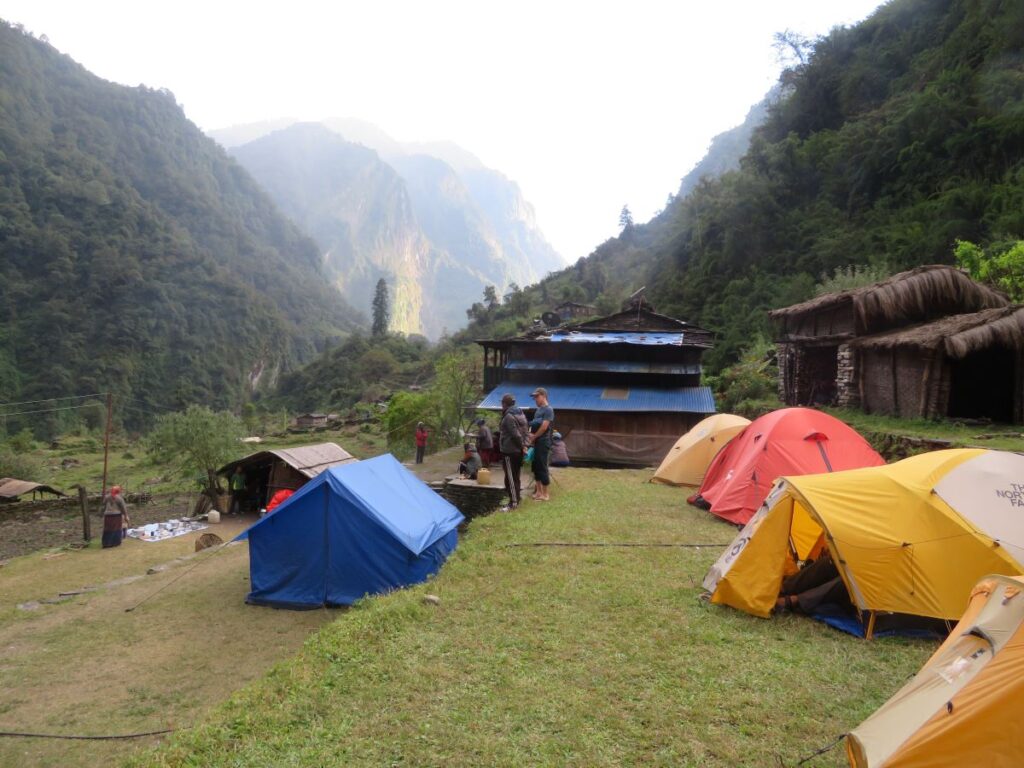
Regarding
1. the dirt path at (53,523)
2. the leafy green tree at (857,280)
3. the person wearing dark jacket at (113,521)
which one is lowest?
the dirt path at (53,523)

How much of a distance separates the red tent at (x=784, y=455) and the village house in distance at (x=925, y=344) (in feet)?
17.0

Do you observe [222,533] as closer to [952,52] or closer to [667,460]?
[667,460]

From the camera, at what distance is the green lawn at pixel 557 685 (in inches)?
142

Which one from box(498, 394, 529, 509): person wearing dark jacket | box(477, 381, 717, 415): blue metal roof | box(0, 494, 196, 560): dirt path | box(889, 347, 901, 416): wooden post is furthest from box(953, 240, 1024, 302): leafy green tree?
box(0, 494, 196, 560): dirt path

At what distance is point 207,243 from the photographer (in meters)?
105

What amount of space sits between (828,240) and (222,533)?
32.8 metres

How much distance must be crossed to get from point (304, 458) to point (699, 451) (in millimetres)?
12479

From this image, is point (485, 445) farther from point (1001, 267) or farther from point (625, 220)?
point (625, 220)

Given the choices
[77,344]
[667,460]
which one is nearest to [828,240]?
[667,460]

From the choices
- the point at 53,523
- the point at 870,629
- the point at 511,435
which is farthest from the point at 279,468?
the point at 870,629

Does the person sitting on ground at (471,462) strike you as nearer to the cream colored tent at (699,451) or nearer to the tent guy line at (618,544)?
the cream colored tent at (699,451)

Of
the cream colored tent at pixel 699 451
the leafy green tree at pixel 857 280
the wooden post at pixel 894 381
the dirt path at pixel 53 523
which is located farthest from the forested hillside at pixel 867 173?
the dirt path at pixel 53 523

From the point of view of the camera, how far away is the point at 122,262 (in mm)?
75938

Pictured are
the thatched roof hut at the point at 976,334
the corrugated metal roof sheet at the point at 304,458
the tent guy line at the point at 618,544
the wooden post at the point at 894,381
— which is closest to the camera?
the tent guy line at the point at 618,544
